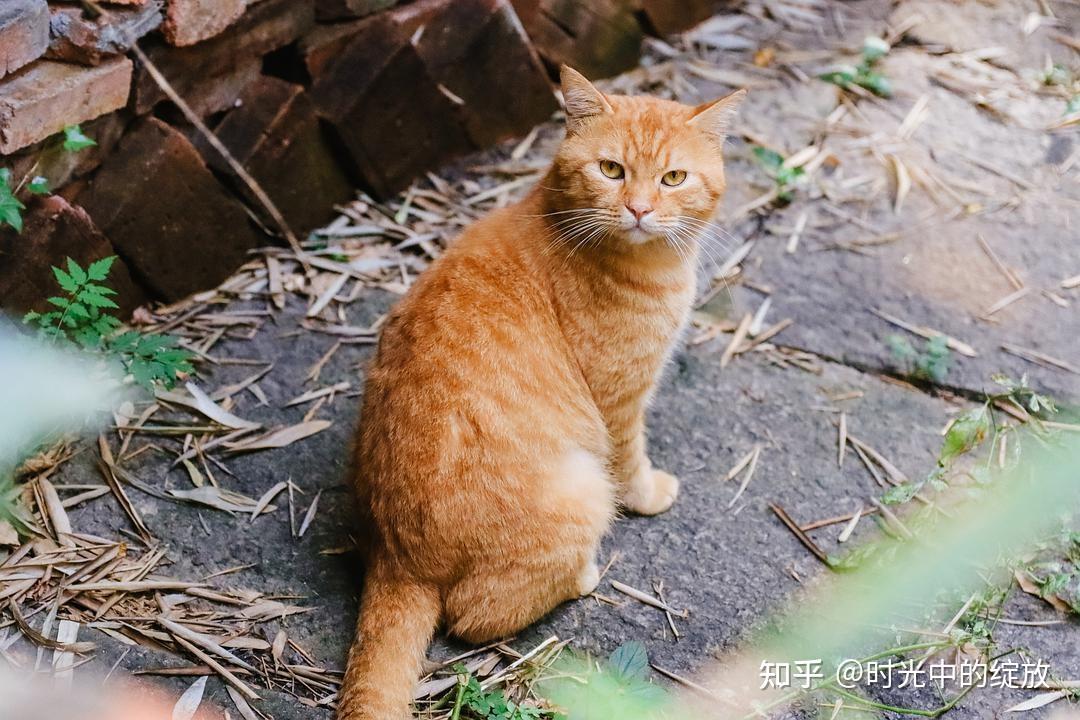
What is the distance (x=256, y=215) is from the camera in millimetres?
3775

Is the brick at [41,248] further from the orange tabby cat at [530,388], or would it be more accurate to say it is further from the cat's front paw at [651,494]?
the cat's front paw at [651,494]

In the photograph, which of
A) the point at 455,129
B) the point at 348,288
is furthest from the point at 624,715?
the point at 455,129

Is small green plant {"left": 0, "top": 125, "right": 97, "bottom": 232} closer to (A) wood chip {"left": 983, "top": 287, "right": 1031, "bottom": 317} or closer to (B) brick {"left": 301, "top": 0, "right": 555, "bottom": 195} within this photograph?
(B) brick {"left": 301, "top": 0, "right": 555, "bottom": 195}

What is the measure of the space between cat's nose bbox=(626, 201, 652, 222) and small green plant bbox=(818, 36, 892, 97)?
2.79 m

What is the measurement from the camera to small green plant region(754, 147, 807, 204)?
14.1ft

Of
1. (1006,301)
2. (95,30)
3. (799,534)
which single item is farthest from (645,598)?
(95,30)

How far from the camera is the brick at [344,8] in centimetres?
363

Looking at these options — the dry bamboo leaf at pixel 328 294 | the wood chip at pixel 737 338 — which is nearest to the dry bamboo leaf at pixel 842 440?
the wood chip at pixel 737 338

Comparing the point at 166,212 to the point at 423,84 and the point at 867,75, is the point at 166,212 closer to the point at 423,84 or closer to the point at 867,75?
the point at 423,84

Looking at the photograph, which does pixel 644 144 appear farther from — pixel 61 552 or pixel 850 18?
pixel 850 18

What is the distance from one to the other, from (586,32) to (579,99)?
6.88ft

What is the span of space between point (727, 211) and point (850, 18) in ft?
6.55

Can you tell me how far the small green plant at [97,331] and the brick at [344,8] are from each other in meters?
1.40

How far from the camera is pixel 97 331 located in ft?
9.62
